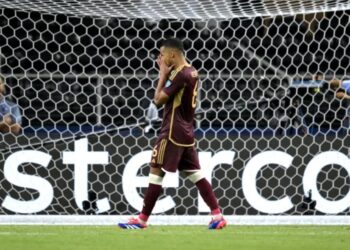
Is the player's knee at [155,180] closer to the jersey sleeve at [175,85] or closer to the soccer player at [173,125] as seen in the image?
the soccer player at [173,125]

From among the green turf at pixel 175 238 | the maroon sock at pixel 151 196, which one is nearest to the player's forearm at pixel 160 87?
the maroon sock at pixel 151 196

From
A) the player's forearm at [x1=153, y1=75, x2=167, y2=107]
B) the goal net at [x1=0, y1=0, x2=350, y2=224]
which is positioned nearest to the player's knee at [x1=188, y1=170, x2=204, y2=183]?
the player's forearm at [x1=153, y1=75, x2=167, y2=107]

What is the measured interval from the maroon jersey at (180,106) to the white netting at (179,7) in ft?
4.02

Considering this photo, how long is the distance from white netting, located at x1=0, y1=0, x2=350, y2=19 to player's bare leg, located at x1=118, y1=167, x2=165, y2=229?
179 centimetres

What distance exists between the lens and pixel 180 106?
26.5 ft

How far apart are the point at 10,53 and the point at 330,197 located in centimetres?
341

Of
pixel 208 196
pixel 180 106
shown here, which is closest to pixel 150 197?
pixel 208 196

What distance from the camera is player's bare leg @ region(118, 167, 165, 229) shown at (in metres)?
8.02

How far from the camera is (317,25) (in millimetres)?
10344

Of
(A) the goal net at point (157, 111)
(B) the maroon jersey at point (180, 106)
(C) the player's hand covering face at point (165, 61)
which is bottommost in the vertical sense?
(A) the goal net at point (157, 111)

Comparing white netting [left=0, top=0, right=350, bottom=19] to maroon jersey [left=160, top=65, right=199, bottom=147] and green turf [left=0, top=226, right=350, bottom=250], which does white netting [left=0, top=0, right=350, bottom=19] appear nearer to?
maroon jersey [left=160, top=65, right=199, bottom=147]

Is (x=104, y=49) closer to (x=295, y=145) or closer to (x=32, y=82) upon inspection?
(x=32, y=82)

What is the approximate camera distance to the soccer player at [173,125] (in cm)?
797

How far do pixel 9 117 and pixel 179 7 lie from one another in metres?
1.89
